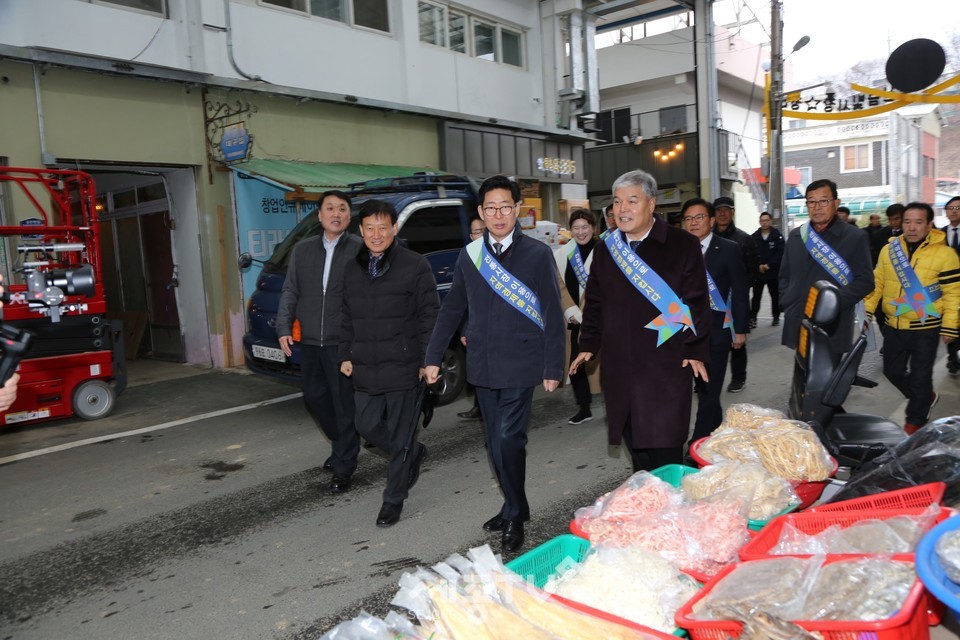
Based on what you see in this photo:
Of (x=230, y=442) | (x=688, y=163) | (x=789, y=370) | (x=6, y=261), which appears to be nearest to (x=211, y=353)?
(x=6, y=261)

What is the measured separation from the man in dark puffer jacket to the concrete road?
0.48 metres

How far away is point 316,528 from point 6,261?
688 centimetres

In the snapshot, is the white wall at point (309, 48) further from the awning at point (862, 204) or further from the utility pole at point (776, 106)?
the awning at point (862, 204)

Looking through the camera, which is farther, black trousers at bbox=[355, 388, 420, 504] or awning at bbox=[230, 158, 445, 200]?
awning at bbox=[230, 158, 445, 200]

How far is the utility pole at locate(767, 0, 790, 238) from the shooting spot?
19.1 meters

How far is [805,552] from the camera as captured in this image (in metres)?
2.38

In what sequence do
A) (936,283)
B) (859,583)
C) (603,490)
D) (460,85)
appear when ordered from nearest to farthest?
(859,583) < (603,490) < (936,283) < (460,85)

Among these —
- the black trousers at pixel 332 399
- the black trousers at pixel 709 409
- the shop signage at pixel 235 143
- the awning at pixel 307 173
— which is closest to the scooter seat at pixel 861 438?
the black trousers at pixel 709 409

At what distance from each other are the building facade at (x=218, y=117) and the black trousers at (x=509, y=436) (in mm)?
7284

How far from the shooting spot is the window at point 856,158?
143ft

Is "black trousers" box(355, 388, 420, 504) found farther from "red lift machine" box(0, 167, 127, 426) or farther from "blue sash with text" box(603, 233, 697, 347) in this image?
"red lift machine" box(0, 167, 127, 426)

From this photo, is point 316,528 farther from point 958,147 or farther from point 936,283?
point 958,147

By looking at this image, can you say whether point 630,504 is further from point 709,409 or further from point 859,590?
point 709,409

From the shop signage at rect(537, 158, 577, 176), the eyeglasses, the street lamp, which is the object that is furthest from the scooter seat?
the street lamp
